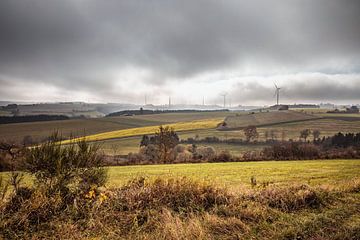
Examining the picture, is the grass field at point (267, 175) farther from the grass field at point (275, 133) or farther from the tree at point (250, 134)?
the tree at point (250, 134)

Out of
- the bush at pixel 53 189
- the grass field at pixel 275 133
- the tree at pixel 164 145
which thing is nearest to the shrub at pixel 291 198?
the bush at pixel 53 189

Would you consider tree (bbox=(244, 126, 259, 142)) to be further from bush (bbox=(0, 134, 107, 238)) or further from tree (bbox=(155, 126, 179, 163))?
bush (bbox=(0, 134, 107, 238))

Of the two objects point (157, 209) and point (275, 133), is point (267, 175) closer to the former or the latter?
point (157, 209)

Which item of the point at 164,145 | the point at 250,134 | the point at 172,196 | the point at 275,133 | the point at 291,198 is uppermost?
the point at 172,196

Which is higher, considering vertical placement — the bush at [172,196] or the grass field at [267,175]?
the bush at [172,196]

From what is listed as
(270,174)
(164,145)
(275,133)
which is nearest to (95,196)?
(270,174)

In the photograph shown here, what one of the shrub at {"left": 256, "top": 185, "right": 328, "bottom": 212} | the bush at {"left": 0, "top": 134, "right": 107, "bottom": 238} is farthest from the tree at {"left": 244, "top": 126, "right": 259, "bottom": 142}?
the bush at {"left": 0, "top": 134, "right": 107, "bottom": 238}

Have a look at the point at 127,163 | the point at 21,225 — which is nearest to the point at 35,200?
the point at 21,225

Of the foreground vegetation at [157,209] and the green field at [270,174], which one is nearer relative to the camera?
the foreground vegetation at [157,209]

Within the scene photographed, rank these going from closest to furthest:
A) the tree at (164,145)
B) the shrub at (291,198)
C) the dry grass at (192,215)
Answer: the dry grass at (192,215) < the shrub at (291,198) < the tree at (164,145)

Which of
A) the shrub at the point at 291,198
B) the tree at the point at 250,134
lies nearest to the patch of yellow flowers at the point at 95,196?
the shrub at the point at 291,198

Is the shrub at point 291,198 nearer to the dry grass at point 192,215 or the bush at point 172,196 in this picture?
the dry grass at point 192,215

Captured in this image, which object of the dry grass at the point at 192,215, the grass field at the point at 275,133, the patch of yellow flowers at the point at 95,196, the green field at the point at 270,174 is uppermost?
the patch of yellow flowers at the point at 95,196

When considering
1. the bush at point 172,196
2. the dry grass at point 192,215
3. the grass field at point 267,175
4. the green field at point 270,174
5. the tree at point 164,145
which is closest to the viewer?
the dry grass at point 192,215
